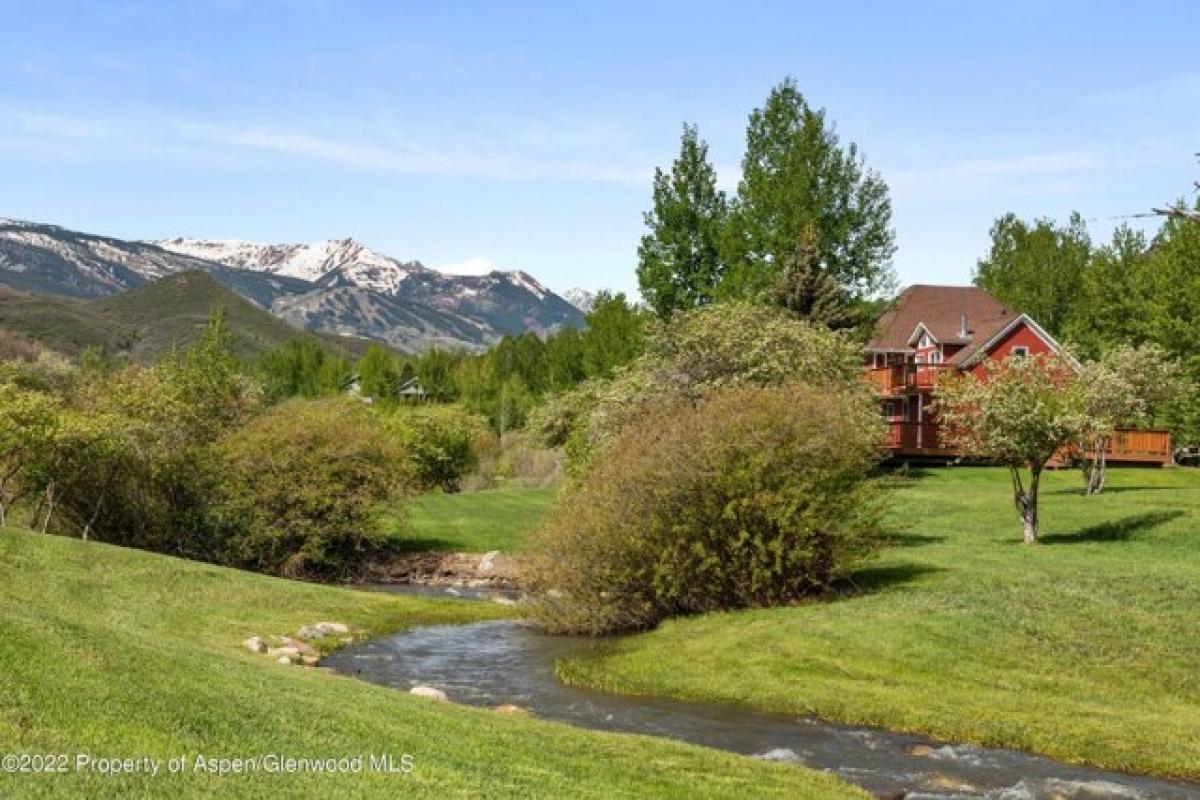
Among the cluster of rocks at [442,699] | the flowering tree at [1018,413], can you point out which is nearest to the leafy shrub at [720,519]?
the flowering tree at [1018,413]

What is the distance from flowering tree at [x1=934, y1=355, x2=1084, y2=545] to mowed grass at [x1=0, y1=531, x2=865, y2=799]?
19194mm

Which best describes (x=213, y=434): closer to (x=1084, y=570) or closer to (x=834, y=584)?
(x=834, y=584)

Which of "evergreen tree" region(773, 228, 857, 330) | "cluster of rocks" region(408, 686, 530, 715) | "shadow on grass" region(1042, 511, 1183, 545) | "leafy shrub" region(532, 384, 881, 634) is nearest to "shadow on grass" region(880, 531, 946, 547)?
"shadow on grass" region(1042, 511, 1183, 545)

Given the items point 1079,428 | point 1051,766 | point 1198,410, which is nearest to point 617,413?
point 1079,428

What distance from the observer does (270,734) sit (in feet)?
41.7

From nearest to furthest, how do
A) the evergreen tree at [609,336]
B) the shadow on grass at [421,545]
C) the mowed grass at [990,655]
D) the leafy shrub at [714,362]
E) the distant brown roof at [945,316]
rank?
the mowed grass at [990,655] < the leafy shrub at [714,362] < the shadow on grass at [421,545] < the distant brown roof at [945,316] < the evergreen tree at [609,336]

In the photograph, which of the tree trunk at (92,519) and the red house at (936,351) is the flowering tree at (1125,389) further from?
the tree trunk at (92,519)

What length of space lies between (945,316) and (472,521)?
35.9 meters

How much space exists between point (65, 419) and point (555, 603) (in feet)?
69.0

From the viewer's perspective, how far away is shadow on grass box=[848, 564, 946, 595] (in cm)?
2988

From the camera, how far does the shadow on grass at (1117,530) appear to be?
35375 millimetres

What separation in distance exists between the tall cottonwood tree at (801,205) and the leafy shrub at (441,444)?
82.1ft

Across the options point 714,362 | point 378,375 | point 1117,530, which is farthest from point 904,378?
point 378,375

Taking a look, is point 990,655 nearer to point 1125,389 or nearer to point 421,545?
point 1125,389
